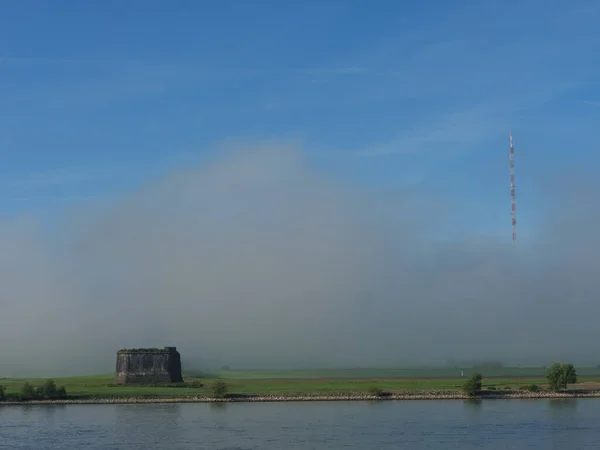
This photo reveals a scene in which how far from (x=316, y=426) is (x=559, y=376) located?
132 ft

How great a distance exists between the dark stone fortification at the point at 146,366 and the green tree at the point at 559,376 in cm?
5192

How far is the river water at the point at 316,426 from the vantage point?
170 feet

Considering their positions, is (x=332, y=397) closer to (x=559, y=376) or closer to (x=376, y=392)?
(x=376, y=392)

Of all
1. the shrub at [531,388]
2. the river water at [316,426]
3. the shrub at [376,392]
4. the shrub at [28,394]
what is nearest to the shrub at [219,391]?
the river water at [316,426]

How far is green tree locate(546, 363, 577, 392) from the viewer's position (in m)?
89.8

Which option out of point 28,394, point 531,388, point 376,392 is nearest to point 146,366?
point 28,394

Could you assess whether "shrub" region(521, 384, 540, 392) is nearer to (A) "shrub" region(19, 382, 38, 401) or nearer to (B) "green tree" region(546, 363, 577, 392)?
(B) "green tree" region(546, 363, 577, 392)

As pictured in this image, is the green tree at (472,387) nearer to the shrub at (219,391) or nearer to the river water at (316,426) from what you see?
the river water at (316,426)

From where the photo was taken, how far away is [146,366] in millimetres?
113750

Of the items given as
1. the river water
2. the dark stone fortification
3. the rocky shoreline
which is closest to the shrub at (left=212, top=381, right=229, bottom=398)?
the rocky shoreline

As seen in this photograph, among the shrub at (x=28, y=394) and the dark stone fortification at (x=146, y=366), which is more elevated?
the dark stone fortification at (x=146, y=366)

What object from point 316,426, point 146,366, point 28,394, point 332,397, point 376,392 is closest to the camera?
point 316,426

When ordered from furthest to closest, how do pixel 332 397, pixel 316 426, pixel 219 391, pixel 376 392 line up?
pixel 219 391
pixel 332 397
pixel 376 392
pixel 316 426

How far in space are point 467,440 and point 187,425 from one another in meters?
23.2
